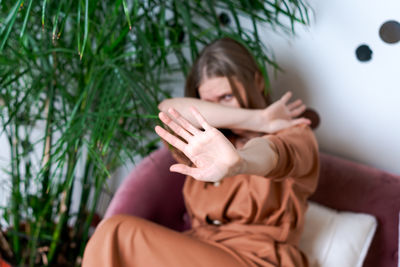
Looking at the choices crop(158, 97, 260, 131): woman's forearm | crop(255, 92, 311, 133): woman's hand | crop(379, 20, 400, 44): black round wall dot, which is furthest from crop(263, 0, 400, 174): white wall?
crop(158, 97, 260, 131): woman's forearm

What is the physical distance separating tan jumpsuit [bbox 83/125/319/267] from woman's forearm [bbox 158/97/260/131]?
95 mm

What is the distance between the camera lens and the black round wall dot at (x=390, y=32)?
1042mm

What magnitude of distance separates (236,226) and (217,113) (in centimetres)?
31

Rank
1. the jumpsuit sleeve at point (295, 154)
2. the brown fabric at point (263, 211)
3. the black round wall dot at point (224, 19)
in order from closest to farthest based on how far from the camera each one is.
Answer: the jumpsuit sleeve at point (295, 154)
the brown fabric at point (263, 211)
the black round wall dot at point (224, 19)

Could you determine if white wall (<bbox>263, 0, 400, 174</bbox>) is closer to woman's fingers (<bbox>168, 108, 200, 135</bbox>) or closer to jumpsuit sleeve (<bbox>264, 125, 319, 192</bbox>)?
jumpsuit sleeve (<bbox>264, 125, 319, 192</bbox>)

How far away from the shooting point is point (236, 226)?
1.07 metres

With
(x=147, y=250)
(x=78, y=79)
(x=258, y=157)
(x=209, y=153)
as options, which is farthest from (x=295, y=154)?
(x=78, y=79)

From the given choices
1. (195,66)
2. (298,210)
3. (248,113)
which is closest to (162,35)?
(195,66)

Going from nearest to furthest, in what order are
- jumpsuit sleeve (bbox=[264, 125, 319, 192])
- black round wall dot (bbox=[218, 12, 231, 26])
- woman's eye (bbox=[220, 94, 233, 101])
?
jumpsuit sleeve (bbox=[264, 125, 319, 192]) → woman's eye (bbox=[220, 94, 233, 101]) → black round wall dot (bbox=[218, 12, 231, 26])

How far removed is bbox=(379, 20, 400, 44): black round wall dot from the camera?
3.42ft

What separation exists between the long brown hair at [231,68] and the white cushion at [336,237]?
0.40m

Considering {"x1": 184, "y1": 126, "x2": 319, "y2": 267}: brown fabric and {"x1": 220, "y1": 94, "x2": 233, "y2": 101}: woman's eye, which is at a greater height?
{"x1": 220, "y1": 94, "x2": 233, "y2": 101}: woman's eye

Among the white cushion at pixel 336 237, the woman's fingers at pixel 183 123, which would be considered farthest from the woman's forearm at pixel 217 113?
the white cushion at pixel 336 237

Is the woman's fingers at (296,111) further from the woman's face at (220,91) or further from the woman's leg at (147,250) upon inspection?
the woman's leg at (147,250)
